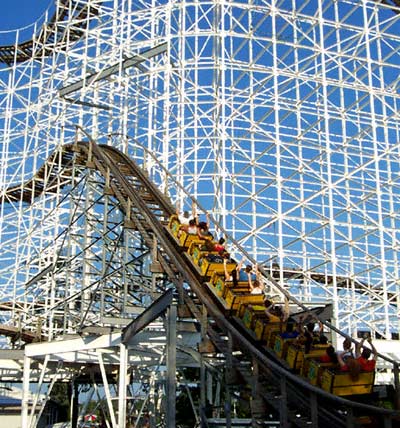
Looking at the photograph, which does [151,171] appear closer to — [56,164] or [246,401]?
[56,164]

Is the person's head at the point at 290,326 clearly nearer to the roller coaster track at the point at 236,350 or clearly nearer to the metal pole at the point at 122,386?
the roller coaster track at the point at 236,350

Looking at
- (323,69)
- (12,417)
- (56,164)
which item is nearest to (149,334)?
(323,69)

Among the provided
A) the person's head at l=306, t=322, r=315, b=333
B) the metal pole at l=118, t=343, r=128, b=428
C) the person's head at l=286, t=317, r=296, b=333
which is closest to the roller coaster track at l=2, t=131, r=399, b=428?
the person's head at l=286, t=317, r=296, b=333

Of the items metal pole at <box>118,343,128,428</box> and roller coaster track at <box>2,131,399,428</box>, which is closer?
roller coaster track at <box>2,131,399,428</box>

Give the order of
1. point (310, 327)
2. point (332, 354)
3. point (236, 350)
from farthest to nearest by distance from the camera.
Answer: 1. point (310, 327)
2. point (236, 350)
3. point (332, 354)

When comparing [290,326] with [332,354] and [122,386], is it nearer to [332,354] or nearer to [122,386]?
[332,354]

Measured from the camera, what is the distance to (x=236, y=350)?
920 centimetres

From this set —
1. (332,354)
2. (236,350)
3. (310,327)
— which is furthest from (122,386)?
(332,354)

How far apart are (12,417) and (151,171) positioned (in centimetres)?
907

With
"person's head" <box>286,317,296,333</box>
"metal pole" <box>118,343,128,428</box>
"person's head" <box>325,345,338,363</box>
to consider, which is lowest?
"metal pole" <box>118,343,128,428</box>

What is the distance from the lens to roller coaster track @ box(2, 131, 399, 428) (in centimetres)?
745

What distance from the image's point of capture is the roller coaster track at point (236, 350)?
745 centimetres

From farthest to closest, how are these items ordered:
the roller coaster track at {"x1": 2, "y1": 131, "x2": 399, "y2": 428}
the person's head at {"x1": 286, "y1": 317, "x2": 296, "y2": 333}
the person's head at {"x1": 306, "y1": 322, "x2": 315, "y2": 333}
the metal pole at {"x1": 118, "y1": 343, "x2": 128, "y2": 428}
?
the metal pole at {"x1": 118, "y1": 343, "x2": 128, "y2": 428}, the person's head at {"x1": 306, "y1": 322, "x2": 315, "y2": 333}, the person's head at {"x1": 286, "y1": 317, "x2": 296, "y2": 333}, the roller coaster track at {"x1": 2, "y1": 131, "x2": 399, "y2": 428}

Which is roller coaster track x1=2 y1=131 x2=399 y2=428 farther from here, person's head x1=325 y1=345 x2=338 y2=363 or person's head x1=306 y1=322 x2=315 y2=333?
person's head x1=306 y1=322 x2=315 y2=333
